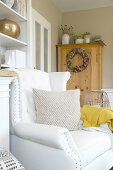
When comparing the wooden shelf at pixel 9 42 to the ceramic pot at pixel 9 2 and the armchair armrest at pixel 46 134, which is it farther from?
the armchair armrest at pixel 46 134

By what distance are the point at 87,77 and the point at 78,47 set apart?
2.06 feet

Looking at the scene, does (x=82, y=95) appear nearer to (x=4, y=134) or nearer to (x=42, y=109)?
(x=42, y=109)

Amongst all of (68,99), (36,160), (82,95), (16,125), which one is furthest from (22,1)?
(82,95)

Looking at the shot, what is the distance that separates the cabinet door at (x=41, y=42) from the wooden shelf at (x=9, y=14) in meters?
0.90

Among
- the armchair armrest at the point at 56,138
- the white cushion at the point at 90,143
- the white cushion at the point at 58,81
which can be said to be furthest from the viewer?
the white cushion at the point at 58,81

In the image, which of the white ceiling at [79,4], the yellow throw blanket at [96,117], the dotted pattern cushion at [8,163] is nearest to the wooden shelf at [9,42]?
the yellow throw blanket at [96,117]

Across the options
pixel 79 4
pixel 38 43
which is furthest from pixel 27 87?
pixel 79 4

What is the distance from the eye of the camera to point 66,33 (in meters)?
4.44

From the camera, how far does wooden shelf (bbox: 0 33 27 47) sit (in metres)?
2.35

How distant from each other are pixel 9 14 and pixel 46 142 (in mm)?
1725

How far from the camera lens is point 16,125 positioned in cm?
158

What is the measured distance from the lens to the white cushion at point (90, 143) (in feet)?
4.70

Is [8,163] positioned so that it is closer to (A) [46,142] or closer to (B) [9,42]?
(A) [46,142]

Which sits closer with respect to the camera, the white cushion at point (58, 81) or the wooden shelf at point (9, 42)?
the white cushion at point (58, 81)
